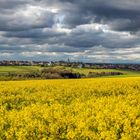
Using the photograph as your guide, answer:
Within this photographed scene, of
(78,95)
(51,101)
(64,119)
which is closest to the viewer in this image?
(64,119)

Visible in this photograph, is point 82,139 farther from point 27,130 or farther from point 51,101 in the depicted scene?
point 51,101

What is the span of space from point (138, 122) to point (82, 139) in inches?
88.7

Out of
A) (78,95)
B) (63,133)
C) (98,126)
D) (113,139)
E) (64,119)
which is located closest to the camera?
(113,139)

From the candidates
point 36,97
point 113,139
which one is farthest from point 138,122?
point 36,97

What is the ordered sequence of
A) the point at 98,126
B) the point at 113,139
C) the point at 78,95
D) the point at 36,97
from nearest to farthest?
the point at 113,139 → the point at 98,126 → the point at 36,97 → the point at 78,95

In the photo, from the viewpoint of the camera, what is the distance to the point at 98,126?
1313cm

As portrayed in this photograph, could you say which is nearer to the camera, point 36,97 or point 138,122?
point 138,122

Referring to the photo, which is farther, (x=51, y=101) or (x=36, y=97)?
(x=36, y=97)

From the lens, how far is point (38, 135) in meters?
12.4

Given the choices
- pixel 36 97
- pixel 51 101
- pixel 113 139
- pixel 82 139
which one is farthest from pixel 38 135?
pixel 36 97

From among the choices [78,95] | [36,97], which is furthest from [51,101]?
[78,95]

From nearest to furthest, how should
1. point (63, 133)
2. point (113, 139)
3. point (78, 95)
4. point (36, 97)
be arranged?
point (113, 139) < point (63, 133) < point (36, 97) < point (78, 95)

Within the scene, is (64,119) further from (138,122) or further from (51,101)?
(51,101)

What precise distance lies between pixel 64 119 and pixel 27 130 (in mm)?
1844
